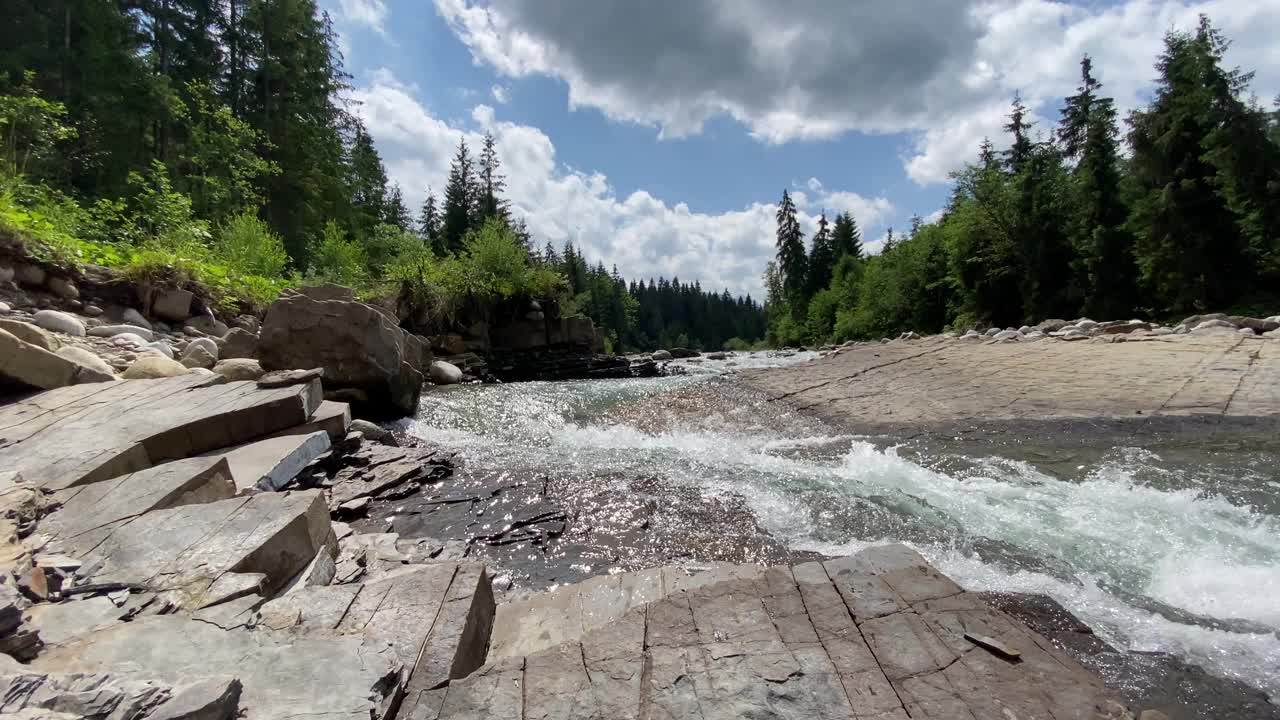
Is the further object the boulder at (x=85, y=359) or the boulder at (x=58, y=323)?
the boulder at (x=58, y=323)

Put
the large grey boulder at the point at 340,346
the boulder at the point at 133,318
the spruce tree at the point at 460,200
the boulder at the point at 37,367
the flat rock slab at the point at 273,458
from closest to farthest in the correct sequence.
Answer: the flat rock slab at the point at 273,458 → the boulder at the point at 37,367 → the large grey boulder at the point at 340,346 → the boulder at the point at 133,318 → the spruce tree at the point at 460,200

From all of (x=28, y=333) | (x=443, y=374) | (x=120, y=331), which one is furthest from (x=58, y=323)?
(x=443, y=374)

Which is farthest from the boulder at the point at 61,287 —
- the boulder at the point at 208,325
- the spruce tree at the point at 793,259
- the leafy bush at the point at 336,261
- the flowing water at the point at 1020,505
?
the spruce tree at the point at 793,259

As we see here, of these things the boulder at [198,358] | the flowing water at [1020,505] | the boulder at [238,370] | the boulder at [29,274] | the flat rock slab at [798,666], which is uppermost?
the boulder at [29,274]

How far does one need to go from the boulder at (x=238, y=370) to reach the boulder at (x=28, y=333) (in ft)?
5.19

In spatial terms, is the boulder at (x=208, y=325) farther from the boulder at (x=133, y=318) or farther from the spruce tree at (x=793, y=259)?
the spruce tree at (x=793, y=259)

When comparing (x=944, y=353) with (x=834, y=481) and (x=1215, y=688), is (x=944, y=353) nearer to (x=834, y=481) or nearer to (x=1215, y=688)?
(x=834, y=481)

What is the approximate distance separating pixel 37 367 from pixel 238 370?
1.96 metres

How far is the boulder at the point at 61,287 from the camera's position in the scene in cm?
816

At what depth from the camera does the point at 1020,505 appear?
195 inches

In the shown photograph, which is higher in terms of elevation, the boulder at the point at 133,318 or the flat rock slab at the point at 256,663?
the boulder at the point at 133,318

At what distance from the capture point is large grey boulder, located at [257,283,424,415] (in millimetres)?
8117

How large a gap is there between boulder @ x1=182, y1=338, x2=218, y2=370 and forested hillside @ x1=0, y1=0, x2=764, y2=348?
2703 millimetres

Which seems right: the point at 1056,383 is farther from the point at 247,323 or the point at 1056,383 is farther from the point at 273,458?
the point at 247,323
